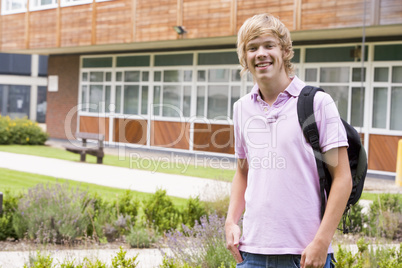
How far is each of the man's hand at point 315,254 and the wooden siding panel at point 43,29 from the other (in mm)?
23817

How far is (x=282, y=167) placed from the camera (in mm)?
2625

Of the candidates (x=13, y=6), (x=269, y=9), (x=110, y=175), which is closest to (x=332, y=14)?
(x=269, y=9)

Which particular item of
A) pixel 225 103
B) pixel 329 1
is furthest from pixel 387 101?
pixel 225 103

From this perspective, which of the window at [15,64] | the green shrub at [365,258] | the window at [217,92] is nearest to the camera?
the green shrub at [365,258]

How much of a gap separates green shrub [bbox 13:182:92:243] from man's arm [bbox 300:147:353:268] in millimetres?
4995

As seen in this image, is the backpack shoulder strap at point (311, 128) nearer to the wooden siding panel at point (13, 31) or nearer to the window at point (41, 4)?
the window at point (41, 4)

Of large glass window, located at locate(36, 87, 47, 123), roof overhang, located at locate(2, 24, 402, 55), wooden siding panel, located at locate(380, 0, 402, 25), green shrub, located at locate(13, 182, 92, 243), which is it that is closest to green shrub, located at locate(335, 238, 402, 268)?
green shrub, located at locate(13, 182, 92, 243)

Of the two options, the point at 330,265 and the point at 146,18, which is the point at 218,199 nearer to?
the point at 330,265

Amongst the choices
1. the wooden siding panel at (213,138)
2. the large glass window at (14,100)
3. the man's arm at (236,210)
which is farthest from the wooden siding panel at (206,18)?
the large glass window at (14,100)

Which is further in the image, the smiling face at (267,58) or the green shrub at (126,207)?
the green shrub at (126,207)

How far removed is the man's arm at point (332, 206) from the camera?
8.19 ft

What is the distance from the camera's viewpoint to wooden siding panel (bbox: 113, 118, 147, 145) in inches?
965

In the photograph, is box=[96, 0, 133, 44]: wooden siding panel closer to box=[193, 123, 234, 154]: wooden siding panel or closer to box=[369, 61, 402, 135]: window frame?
box=[193, 123, 234, 154]: wooden siding panel

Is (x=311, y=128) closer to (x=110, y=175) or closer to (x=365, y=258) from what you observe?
(x=365, y=258)
